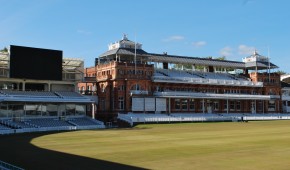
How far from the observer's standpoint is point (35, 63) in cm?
7006

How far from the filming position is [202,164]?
24.1 m

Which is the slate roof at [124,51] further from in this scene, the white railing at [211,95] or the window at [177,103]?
the window at [177,103]

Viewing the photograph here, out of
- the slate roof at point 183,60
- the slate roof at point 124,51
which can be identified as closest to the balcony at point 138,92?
the slate roof at point 183,60

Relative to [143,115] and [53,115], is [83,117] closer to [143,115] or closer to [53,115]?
[53,115]

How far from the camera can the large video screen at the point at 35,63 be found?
223 ft

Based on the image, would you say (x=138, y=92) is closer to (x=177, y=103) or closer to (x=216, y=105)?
(x=177, y=103)

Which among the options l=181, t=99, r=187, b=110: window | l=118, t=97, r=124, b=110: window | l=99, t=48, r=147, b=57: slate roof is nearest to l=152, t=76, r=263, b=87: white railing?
l=181, t=99, r=187, b=110: window

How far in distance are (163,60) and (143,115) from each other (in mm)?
18473

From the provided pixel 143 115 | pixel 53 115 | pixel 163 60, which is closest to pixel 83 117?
pixel 53 115

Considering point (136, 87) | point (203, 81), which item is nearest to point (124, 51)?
point (136, 87)

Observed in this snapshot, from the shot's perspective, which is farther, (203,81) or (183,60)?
(183,60)

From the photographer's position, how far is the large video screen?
67.9 metres

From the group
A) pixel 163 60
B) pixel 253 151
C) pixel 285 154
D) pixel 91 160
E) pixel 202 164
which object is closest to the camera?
pixel 202 164

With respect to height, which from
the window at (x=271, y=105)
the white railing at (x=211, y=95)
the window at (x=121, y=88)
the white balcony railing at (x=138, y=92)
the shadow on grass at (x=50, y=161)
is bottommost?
the shadow on grass at (x=50, y=161)
